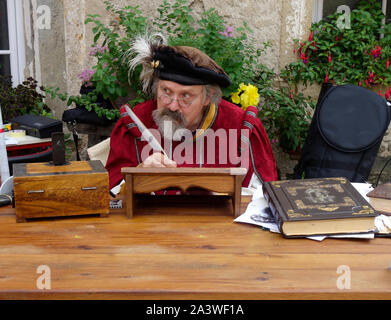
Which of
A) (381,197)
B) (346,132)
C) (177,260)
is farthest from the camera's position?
(346,132)

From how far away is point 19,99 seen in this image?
392 cm

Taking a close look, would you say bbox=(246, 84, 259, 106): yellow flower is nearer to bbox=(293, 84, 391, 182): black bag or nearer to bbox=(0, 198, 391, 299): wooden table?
bbox=(293, 84, 391, 182): black bag

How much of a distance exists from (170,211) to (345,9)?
10.5ft

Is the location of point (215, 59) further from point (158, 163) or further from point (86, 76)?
point (158, 163)

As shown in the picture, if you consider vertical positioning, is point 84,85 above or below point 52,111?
above

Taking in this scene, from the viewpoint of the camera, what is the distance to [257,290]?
123cm

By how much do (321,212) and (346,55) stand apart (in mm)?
2805

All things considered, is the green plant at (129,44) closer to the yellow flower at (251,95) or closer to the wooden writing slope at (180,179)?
the yellow flower at (251,95)

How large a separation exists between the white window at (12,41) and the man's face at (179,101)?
2405mm

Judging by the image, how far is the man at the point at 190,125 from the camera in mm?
2490

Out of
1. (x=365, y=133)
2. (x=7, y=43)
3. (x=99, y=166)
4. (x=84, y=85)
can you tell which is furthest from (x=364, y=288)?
(x=7, y=43)

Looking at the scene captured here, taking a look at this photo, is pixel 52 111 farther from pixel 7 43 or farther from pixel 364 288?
pixel 364 288

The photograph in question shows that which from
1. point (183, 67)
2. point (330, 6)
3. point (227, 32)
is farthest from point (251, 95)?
point (330, 6)

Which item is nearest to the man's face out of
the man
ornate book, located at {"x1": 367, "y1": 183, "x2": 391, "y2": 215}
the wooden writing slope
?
the man
